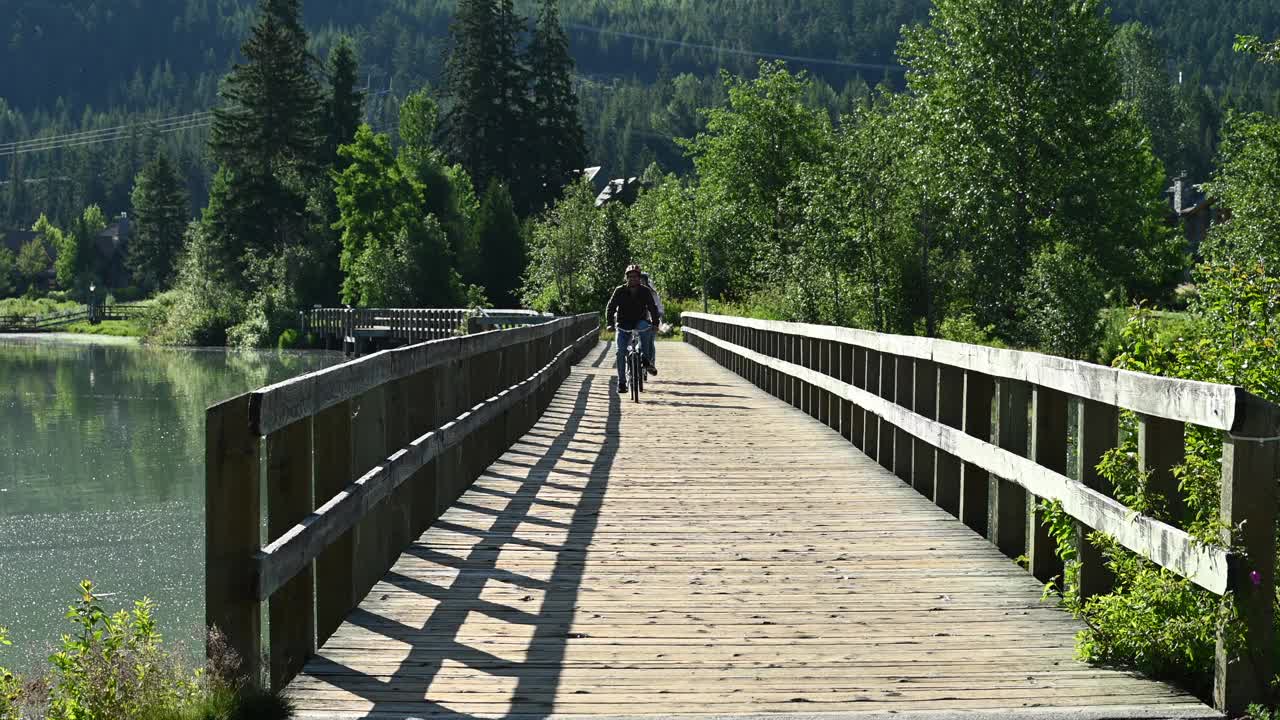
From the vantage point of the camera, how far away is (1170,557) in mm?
5062

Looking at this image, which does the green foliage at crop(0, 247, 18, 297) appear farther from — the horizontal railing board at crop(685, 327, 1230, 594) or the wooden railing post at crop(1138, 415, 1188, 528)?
the wooden railing post at crop(1138, 415, 1188, 528)

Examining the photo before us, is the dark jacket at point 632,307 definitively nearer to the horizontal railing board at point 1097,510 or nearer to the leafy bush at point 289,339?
the horizontal railing board at point 1097,510

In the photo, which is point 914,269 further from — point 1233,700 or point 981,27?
point 1233,700

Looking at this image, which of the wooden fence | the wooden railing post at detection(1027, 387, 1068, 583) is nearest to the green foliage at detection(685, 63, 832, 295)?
the wooden fence

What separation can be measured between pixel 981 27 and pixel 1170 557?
155 ft

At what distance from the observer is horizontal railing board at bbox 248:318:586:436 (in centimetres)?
488

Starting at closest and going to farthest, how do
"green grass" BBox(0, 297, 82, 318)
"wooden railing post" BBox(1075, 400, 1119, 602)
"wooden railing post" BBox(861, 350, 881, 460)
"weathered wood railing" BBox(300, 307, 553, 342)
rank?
"wooden railing post" BBox(1075, 400, 1119, 602) < "wooden railing post" BBox(861, 350, 881, 460) < "weathered wood railing" BBox(300, 307, 553, 342) < "green grass" BBox(0, 297, 82, 318)

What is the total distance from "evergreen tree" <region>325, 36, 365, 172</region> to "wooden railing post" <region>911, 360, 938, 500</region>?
82.7 m

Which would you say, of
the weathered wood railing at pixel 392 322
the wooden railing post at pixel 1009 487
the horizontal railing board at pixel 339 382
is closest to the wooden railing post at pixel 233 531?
the horizontal railing board at pixel 339 382

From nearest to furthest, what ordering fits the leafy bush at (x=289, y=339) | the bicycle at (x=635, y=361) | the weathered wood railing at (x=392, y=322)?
1. the bicycle at (x=635, y=361)
2. the weathered wood railing at (x=392, y=322)
3. the leafy bush at (x=289, y=339)

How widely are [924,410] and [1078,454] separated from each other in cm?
408

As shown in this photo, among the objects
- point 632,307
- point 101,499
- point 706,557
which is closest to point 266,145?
point 101,499

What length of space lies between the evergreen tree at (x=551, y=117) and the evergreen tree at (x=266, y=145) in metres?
24.6

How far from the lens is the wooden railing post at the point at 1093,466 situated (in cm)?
598
